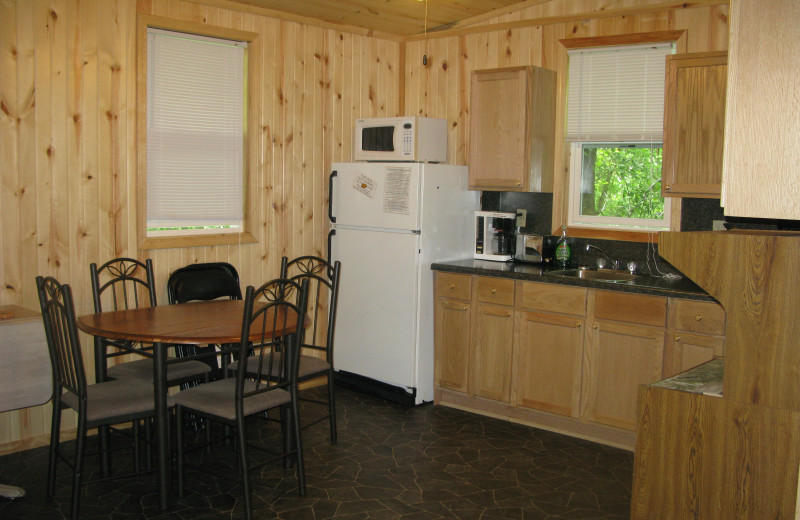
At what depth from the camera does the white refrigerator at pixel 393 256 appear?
4.66 meters

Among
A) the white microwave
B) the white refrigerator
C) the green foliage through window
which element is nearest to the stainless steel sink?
the green foliage through window

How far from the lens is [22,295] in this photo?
3775mm

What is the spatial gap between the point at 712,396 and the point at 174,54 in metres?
3.50

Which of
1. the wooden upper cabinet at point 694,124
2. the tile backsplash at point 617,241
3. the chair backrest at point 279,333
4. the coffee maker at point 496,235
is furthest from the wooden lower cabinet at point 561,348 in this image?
the chair backrest at point 279,333

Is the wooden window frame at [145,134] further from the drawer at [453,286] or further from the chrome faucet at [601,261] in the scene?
the chrome faucet at [601,261]

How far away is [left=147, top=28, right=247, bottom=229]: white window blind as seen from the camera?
430 cm

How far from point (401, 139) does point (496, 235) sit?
35.3 inches

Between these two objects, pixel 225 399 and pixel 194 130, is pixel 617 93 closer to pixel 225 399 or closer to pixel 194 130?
pixel 194 130

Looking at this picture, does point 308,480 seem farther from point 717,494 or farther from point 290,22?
point 290,22

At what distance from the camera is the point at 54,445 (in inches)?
125

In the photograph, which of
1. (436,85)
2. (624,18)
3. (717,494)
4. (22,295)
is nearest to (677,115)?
(624,18)

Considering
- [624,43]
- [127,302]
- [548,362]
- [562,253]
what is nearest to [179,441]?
[127,302]

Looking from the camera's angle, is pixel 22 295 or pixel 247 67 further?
pixel 247 67

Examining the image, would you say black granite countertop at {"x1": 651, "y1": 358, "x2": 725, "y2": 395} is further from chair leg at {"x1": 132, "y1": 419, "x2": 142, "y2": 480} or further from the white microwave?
the white microwave
